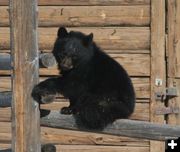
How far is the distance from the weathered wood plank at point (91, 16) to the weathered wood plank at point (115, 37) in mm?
59

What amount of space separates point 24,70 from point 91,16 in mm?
3226

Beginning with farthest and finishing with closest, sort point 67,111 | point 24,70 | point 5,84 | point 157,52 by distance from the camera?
1. point 5,84
2. point 157,52
3. point 67,111
4. point 24,70

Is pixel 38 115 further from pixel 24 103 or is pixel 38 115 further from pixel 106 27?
pixel 106 27

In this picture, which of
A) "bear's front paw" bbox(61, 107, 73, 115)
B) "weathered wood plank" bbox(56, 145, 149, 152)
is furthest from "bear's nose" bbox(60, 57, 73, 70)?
"weathered wood plank" bbox(56, 145, 149, 152)

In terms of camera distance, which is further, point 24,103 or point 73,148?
point 73,148

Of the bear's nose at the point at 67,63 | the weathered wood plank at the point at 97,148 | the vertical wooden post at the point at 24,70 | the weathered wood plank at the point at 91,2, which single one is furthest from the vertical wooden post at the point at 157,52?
the vertical wooden post at the point at 24,70

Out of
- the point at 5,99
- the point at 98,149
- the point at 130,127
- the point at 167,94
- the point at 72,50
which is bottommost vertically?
the point at 98,149

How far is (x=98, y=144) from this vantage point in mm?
7316

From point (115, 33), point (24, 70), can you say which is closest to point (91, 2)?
point (115, 33)

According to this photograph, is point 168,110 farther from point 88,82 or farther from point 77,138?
point 88,82

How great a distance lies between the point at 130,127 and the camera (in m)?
4.22

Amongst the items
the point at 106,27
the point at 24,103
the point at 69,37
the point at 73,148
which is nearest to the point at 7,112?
the point at 73,148

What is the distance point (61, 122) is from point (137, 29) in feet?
9.76

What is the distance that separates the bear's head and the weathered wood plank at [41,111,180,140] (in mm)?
407
